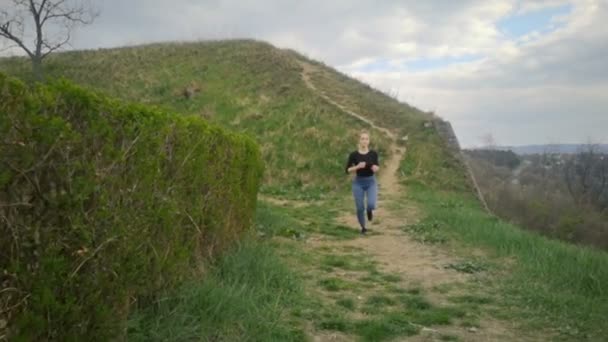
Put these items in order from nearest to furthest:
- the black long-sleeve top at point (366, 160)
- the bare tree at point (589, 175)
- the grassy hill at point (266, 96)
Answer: the black long-sleeve top at point (366, 160) < the grassy hill at point (266, 96) < the bare tree at point (589, 175)

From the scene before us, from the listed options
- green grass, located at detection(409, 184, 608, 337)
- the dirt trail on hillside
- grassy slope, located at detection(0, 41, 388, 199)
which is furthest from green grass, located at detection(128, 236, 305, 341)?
grassy slope, located at detection(0, 41, 388, 199)

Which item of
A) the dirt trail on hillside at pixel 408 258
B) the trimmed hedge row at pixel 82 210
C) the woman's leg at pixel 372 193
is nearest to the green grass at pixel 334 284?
the dirt trail on hillside at pixel 408 258

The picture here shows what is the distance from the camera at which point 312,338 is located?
4078 mm

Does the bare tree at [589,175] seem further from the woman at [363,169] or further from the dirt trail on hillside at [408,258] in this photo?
the woman at [363,169]

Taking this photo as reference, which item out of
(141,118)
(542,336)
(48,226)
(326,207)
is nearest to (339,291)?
(542,336)

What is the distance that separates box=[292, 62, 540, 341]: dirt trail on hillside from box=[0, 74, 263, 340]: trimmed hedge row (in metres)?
1.71

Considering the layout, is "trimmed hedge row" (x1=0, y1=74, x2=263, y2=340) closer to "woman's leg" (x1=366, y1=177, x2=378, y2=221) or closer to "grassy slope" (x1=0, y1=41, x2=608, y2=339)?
"grassy slope" (x1=0, y1=41, x2=608, y2=339)

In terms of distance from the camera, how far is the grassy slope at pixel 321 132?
568 cm

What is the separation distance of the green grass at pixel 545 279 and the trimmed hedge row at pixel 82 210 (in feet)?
11.8

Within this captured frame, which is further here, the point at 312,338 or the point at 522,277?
the point at 522,277

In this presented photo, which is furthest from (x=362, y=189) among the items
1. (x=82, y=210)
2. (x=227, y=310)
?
(x=82, y=210)

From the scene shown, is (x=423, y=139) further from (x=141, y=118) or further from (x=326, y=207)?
(x=141, y=118)

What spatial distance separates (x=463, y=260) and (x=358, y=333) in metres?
3.66

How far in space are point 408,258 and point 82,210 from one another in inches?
235
